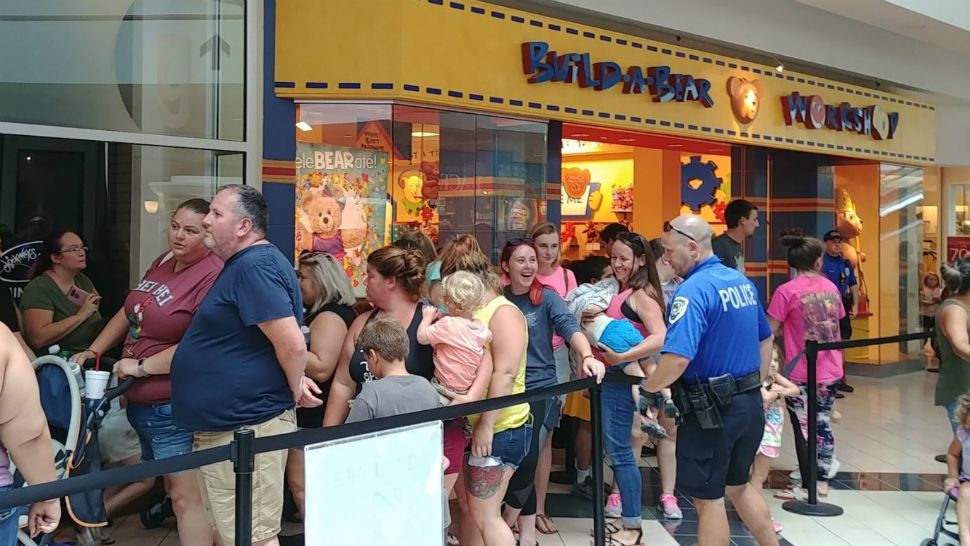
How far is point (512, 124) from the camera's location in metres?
7.34

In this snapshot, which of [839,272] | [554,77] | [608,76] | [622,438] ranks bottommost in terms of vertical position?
[622,438]

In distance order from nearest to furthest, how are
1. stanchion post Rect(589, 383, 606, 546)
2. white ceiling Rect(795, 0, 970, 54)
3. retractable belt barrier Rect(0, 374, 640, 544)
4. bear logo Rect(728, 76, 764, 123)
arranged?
→ retractable belt barrier Rect(0, 374, 640, 544)
stanchion post Rect(589, 383, 606, 546)
white ceiling Rect(795, 0, 970, 54)
bear logo Rect(728, 76, 764, 123)

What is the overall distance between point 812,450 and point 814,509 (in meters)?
0.41

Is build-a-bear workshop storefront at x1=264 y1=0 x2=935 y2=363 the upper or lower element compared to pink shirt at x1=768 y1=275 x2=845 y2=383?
upper

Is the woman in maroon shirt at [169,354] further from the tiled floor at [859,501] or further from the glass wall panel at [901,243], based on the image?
the glass wall panel at [901,243]

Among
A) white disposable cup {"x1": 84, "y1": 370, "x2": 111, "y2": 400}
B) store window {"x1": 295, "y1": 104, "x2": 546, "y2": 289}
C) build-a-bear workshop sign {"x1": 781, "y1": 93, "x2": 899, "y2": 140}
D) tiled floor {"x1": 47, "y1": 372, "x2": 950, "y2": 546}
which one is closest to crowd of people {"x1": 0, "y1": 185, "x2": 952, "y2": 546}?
white disposable cup {"x1": 84, "y1": 370, "x2": 111, "y2": 400}

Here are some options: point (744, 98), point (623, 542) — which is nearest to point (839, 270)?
point (744, 98)

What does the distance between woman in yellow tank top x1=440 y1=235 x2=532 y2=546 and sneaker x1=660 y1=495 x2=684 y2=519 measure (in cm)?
187

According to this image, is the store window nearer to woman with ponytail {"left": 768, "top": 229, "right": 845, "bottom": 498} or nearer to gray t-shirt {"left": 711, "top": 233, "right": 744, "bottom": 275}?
gray t-shirt {"left": 711, "top": 233, "right": 744, "bottom": 275}

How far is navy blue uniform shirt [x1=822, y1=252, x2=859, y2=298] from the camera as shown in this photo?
403 inches

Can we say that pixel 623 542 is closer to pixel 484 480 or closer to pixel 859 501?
pixel 484 480

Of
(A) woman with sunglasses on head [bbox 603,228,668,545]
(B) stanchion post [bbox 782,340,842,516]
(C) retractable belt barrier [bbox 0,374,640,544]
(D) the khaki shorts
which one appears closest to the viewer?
(C) retractable belt barrier [bbox 0,374,640,544]

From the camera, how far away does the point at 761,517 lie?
4.22m

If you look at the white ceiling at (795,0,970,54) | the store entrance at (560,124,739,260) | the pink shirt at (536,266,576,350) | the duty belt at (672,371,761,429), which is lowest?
the duty belt at (672,371,761,429)
